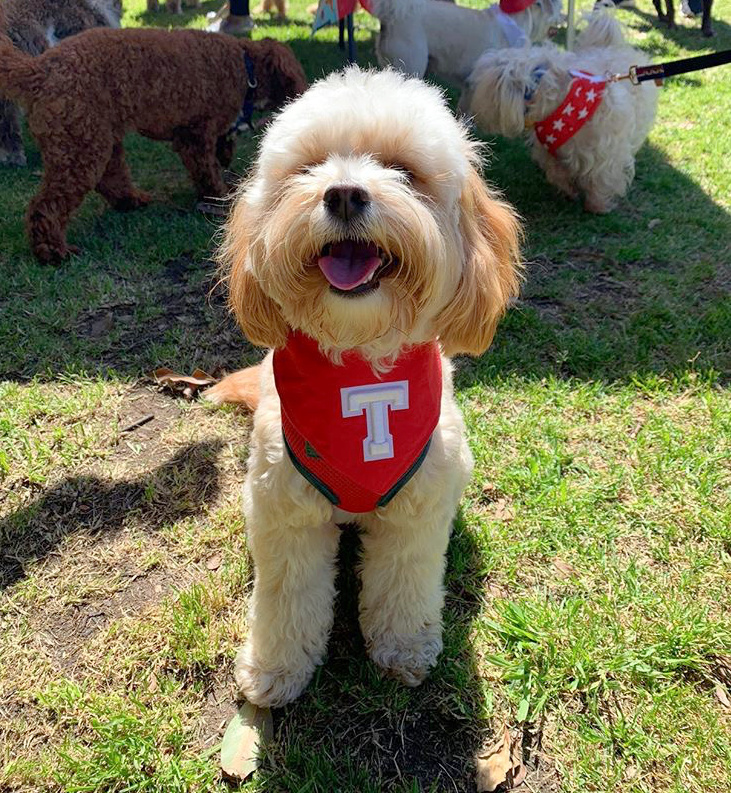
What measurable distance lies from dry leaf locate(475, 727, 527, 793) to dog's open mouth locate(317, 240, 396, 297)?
4.76 ft

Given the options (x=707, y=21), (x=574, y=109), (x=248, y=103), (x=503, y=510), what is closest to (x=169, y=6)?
(x=248, y=103)

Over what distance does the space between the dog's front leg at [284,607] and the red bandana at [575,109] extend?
4.14m

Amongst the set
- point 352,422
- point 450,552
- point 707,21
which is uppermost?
point 707,21

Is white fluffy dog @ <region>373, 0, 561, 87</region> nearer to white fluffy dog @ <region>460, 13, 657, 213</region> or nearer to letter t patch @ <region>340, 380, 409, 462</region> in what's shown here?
white fluffy dog @ <region>460, 13, 657, 213</region>

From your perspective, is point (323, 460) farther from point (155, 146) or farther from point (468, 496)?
point (155, 146)

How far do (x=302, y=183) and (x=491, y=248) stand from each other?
0.59 meters

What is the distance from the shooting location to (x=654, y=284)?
420 cm

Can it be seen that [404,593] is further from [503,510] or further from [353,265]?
[353,265]

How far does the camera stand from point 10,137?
5863 mm

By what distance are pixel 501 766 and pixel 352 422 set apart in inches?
44.5

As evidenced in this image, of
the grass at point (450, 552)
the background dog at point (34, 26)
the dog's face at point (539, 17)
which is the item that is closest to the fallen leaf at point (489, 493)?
the grass at point (450, 552)

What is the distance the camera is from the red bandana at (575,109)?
4.82m

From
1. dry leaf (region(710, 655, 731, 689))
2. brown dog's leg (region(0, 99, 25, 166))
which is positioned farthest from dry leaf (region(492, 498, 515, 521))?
brown dog's leg (region(0, 99, 25, 166))

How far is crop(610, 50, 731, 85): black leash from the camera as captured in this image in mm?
3502
